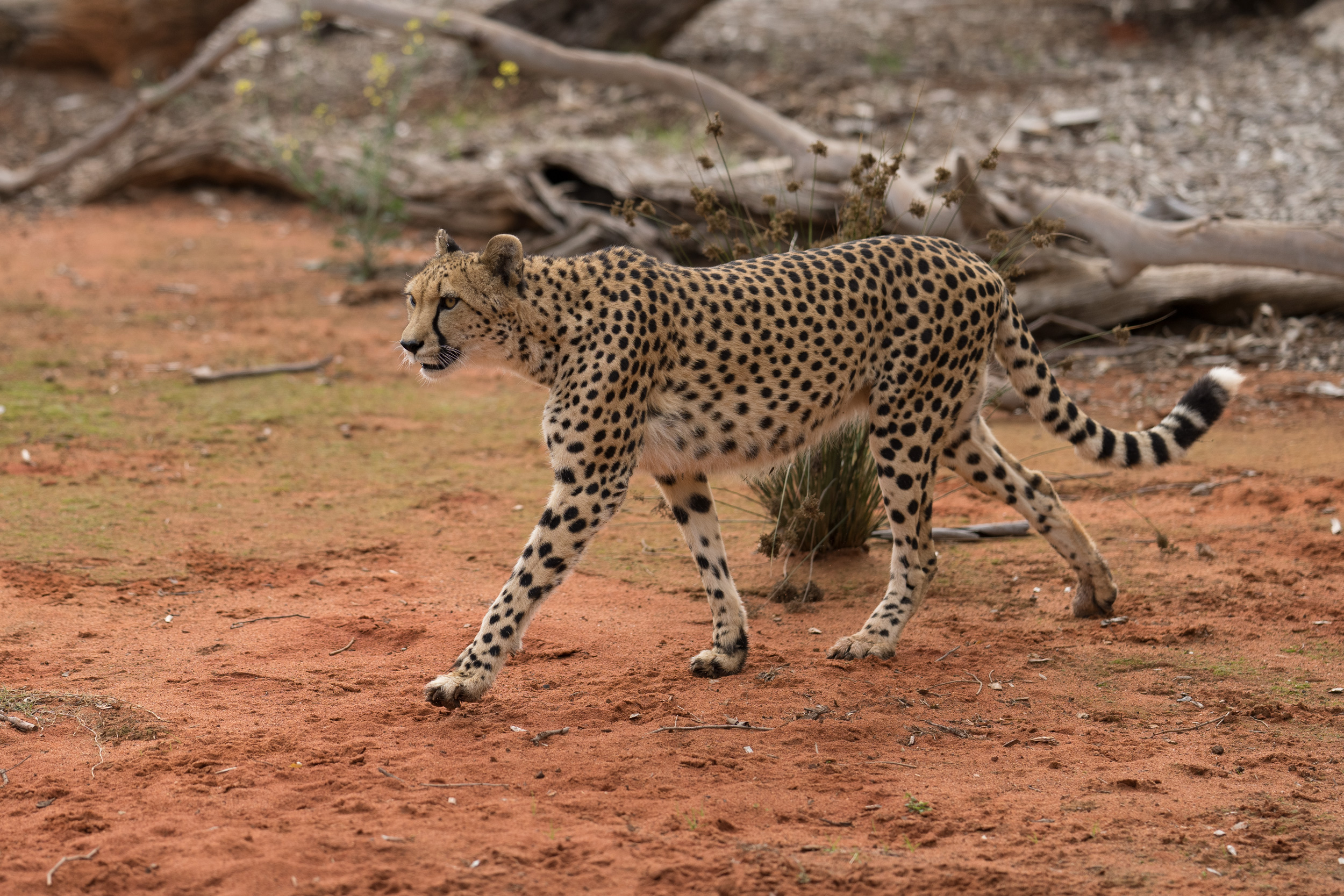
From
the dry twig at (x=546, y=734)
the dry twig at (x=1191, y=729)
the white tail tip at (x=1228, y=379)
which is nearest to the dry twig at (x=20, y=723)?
the dry twig at (x=546, y=734)

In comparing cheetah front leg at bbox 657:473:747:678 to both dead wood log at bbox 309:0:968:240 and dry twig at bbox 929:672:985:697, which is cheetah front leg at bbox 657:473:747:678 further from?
dead wood log at bbox 309:0:968:240

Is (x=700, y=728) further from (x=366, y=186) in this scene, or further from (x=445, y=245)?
(x=366, y=186)

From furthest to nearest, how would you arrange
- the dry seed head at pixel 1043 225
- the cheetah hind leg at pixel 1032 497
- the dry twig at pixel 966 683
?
the dry seed head at pixel 1043 225 < the cheetah hind leg at pixel 1032 497 < the dry twig at pixel 966 683

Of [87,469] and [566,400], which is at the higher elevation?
[566,400]

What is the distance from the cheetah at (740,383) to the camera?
16.2 ft

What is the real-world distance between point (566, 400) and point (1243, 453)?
16.1 ft

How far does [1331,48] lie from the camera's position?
14.1 meters

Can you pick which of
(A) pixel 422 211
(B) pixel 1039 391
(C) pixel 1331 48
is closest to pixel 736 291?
(B) pixel 1039 391

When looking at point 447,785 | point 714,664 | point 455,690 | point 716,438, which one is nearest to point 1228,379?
point 716,438

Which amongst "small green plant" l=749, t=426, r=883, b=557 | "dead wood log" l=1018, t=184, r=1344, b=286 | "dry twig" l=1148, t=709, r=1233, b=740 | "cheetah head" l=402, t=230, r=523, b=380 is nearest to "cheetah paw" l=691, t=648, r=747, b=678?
"small green plant" l=749, t=426, r=883, b=557

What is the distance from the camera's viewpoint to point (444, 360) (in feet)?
Answer: 16.4

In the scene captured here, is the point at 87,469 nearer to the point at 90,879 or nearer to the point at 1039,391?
the point at 90,879

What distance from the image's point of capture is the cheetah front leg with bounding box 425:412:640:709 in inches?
190

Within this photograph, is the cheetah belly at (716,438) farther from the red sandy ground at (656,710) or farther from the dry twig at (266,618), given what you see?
the dry twig at (266,618)
